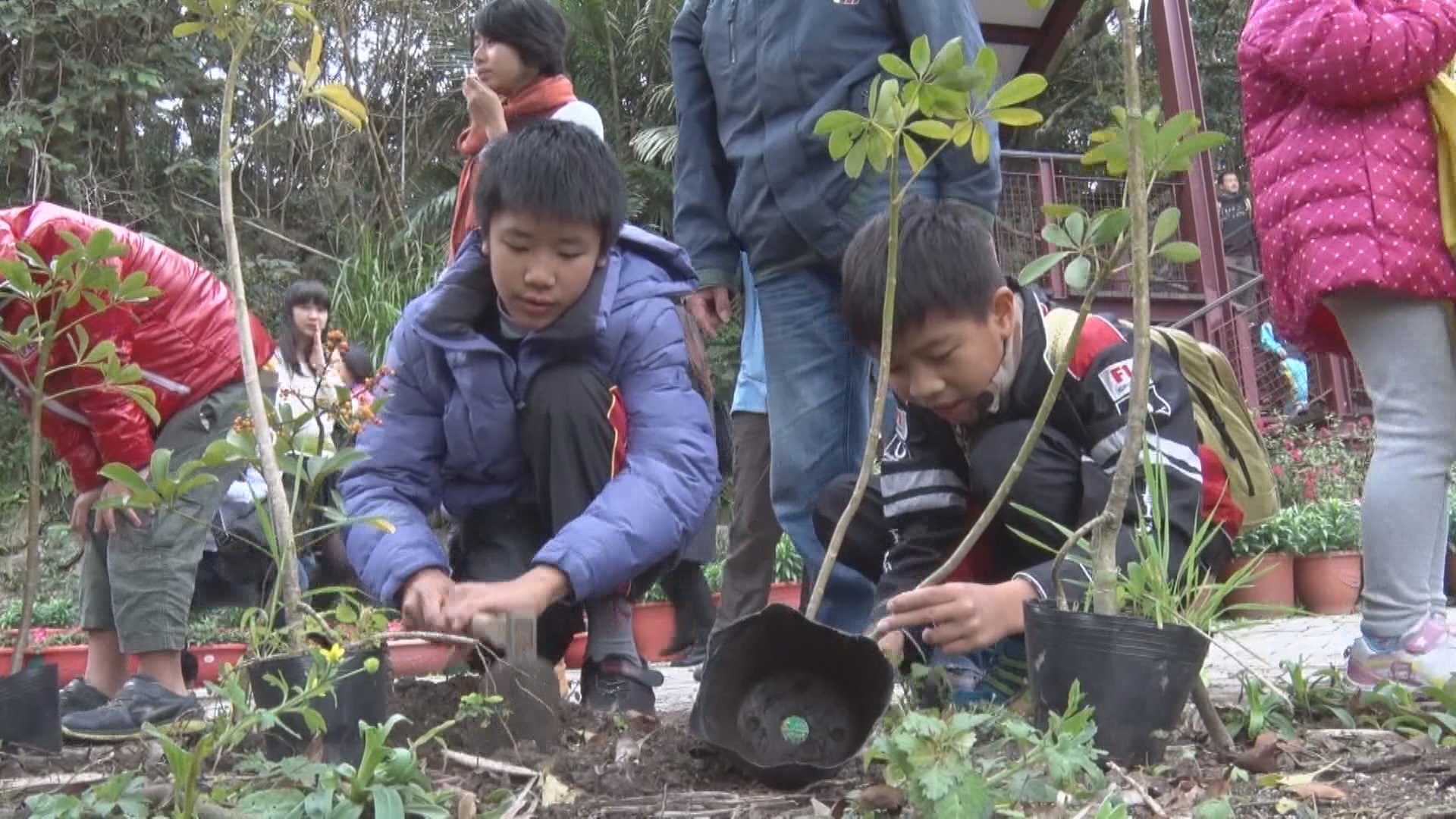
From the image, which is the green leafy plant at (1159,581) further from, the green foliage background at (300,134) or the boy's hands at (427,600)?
the green foliage background at (300,134)

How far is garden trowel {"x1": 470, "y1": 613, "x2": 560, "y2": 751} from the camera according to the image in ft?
6.37

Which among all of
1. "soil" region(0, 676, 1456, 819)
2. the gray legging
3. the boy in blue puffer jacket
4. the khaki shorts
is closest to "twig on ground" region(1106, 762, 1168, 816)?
"soil" region(0, 676, 1456, 819)

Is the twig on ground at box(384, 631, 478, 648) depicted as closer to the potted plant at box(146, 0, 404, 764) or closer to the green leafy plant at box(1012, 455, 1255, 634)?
the potted plant at box(146, 0, 404, 764)

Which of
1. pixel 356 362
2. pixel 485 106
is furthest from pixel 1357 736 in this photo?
pixel 356 362

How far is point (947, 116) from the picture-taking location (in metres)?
1.76

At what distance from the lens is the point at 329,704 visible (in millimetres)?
1658

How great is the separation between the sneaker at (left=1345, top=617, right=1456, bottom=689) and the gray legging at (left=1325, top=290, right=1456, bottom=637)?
0.02 metres

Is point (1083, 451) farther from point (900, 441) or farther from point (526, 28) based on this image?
point (526, 28)

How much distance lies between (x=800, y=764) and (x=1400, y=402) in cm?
162

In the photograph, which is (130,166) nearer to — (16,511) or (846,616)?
(16,511)

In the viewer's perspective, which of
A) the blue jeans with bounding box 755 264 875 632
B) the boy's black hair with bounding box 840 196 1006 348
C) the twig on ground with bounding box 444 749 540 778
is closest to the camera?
the twig on ground with bounding box 444 749 540 778

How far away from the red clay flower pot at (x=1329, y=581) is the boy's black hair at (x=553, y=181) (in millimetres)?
4351

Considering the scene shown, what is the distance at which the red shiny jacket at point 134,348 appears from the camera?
3131mm

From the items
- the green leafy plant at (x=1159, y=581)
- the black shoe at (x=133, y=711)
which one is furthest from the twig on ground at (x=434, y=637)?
the black shoe at (x=133, y=711)
